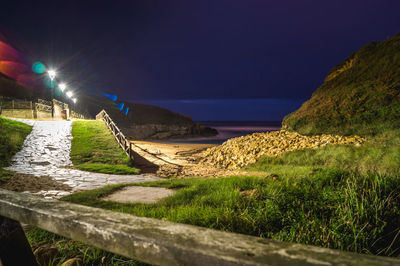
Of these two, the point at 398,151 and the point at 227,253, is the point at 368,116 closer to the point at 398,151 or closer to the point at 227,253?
the point at 398,151

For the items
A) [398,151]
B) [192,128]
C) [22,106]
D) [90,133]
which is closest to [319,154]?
[398,151]

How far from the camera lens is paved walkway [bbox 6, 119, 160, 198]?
7411mm

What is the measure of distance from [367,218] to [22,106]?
98.8ft

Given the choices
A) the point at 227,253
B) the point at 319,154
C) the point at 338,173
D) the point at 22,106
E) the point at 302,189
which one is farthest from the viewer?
the point at 22,106

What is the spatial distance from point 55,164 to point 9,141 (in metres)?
3.21

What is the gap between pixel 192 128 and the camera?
5534 cm

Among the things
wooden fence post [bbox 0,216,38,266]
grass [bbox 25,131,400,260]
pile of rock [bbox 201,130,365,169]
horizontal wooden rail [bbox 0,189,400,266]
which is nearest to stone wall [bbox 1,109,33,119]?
pile of rock [bbox 201,130,365,169]

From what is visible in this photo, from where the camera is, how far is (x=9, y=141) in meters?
10.9

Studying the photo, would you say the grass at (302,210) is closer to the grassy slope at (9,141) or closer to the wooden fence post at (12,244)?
the wooden fence post at (12,244)

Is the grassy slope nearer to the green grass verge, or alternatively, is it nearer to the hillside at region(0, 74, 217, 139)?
the green grass verge

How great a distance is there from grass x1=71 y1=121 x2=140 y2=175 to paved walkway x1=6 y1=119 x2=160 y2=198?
0.43 meters

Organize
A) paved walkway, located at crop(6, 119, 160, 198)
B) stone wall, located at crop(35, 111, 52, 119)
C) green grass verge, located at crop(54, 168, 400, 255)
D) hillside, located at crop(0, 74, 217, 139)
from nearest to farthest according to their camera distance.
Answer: green grass verge, located at crop(54, 168, 400, 255), paved walkway, located at crop(6, 119, 160, 198), stone wall, located at crop(35, 111, 52, 119), hillside, located at crop(0, 74, 217, 139)

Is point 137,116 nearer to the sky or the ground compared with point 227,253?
A: nearer to the sky

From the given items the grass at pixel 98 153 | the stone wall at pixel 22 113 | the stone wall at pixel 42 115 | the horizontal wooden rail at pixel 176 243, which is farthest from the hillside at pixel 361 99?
the stone wall at pixel 22 113
